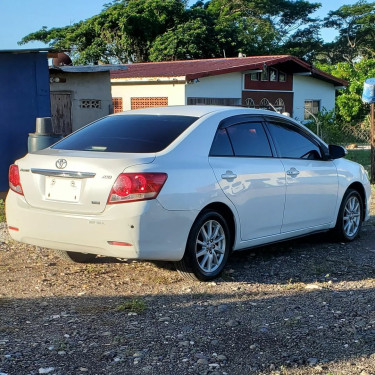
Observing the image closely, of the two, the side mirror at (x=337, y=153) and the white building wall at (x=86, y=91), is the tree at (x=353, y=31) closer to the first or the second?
the white building wall at (x=86, y=91)

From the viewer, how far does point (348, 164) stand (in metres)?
7.66

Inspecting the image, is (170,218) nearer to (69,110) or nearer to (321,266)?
(321,266)

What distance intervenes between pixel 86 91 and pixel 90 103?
1.05 ft

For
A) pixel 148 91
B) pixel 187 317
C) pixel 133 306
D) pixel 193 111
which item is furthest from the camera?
pixel 148 91

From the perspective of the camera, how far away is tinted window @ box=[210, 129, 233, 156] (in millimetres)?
5926

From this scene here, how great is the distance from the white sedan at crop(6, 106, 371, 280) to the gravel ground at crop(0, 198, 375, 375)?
34cm

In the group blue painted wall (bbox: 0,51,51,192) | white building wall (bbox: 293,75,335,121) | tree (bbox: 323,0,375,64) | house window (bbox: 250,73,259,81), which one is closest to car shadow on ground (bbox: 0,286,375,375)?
blue painted wall (bbox: 0,51,51,192)

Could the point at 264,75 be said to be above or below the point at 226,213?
above

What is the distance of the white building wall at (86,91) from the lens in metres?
16.0

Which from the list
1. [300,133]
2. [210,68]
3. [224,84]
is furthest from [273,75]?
[300,133]

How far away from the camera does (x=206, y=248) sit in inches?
226

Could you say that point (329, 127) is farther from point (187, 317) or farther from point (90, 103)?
point (187, 317)

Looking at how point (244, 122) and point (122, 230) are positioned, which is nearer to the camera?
point (122, 230)

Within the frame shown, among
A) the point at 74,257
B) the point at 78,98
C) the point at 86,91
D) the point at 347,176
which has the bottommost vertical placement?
the point at 74,257
